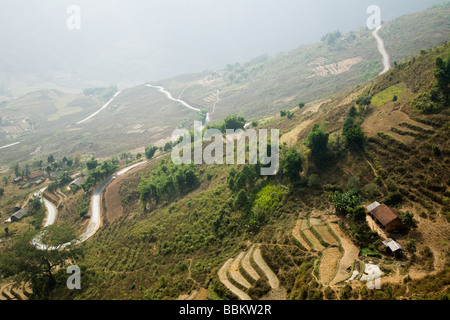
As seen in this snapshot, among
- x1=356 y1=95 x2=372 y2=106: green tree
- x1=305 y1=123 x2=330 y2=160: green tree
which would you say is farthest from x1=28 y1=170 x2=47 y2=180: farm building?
x1=356 y1=95 x2=372 y2=106: green tree

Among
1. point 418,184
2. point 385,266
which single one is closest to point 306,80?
point 418,184

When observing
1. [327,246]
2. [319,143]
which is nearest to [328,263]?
[327,246]

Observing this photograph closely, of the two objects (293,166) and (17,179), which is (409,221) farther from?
(17,179)

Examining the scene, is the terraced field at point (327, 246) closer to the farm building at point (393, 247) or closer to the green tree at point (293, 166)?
the farm building at point (393, 247)

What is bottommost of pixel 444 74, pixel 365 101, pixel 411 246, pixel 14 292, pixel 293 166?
pixel 14 292

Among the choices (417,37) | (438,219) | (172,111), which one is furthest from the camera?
(172,111)
